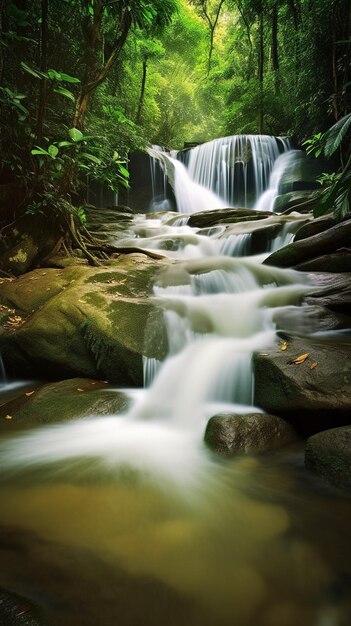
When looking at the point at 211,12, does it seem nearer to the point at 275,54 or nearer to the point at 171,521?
the point at 275,54

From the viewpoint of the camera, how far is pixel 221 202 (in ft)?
43.7

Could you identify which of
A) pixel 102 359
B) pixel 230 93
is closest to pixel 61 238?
pixel 102 359

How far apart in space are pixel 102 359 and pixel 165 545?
255 cm

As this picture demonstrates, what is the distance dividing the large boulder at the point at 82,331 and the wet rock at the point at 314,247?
8.07 ft

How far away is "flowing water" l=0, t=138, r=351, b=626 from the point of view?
1.35 m

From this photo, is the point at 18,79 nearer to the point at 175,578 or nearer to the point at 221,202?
the point at 175,578

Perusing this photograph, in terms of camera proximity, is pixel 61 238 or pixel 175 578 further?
pixel 61 238

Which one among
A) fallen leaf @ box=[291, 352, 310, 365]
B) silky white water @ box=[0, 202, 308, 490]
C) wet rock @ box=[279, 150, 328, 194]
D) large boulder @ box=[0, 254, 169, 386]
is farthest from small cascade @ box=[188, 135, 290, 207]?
fallen leaf @ box=[291, 352, 310, 365]

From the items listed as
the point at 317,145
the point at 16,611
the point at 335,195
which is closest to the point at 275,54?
the point at 317,145

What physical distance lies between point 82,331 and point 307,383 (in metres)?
2.59

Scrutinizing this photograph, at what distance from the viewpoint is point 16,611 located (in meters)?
1.19

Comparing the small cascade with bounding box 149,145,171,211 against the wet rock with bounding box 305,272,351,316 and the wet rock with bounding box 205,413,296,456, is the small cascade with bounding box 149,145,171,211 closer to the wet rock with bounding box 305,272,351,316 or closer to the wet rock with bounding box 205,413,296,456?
the wet rock with bounding box 305,272,351,316

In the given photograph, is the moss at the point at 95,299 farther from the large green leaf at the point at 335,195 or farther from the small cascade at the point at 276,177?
the small cascade at the point at 276,177

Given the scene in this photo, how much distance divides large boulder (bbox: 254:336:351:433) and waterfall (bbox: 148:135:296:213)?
34.4 ft
